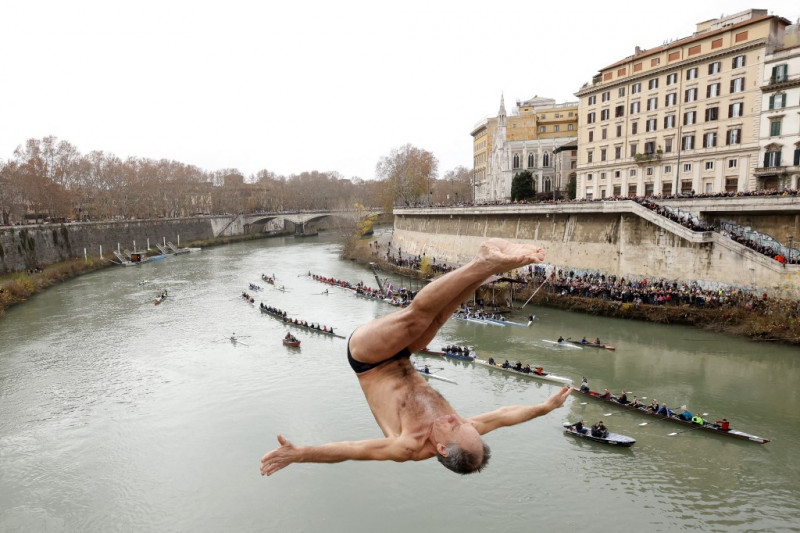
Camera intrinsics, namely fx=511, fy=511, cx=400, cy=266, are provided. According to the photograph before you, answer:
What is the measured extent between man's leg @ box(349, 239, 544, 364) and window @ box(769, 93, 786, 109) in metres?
31.9

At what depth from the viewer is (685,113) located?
101ft

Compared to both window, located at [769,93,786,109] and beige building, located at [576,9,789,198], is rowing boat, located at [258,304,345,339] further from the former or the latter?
window, located at [769,93,786,109]

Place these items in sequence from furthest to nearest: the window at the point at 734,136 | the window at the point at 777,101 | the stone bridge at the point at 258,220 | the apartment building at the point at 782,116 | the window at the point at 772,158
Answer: the stone bridge at the point at 258,220
the window at the point at 734,136
the window at the point at 772,158
the window at the point at 777,101
the apartment building at the point at 782,116

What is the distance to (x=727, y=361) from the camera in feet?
63.2

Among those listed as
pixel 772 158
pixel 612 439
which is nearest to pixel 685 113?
pixel 772 158

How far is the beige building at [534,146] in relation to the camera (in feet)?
169

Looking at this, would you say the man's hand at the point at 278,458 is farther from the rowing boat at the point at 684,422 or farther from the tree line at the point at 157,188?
the tree line at the point at 157,188

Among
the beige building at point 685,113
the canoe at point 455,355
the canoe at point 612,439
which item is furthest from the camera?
the beige building at point 685,113

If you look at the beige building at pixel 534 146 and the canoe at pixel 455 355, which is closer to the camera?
the canoe at pixel 455 355

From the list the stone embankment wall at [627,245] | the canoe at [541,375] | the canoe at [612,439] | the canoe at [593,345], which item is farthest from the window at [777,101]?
the canoe at [612,439]

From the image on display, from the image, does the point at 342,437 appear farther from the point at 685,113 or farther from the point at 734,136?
the point at 685,113

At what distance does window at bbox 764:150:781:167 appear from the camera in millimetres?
26906

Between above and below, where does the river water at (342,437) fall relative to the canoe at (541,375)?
below

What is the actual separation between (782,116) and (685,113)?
17.5 feet
